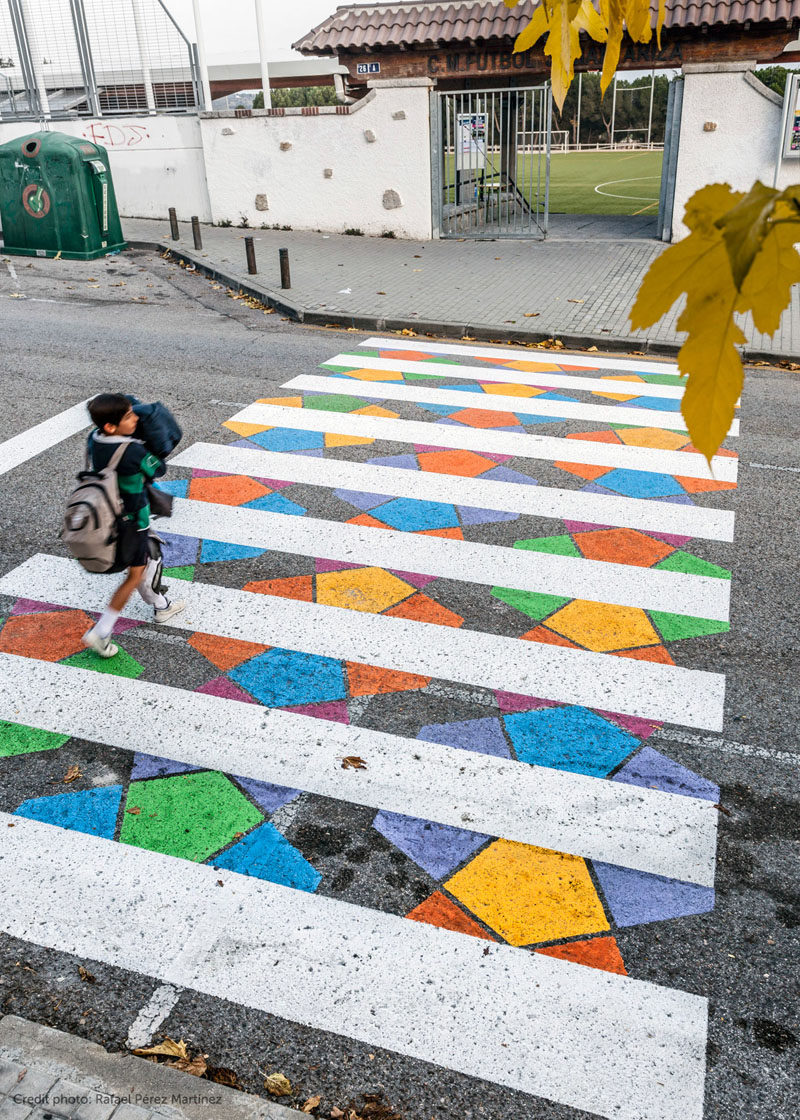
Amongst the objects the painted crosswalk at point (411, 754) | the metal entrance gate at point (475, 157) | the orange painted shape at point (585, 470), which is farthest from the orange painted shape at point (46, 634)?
the metal entrance gate at point (475, 157)

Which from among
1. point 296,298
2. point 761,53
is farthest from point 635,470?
point 761,53

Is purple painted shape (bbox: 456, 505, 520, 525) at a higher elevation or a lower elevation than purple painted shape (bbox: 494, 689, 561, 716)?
higher

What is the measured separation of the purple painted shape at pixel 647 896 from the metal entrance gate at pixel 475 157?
14825 millimetres

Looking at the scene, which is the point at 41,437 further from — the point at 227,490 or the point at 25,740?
the point at 25,740

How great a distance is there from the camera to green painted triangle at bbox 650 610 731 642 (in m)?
5.48

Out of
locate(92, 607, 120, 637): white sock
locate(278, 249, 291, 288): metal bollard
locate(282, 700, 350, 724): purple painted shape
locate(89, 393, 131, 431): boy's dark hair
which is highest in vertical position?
locate(89, 393, 131, 431): boy's dark hair

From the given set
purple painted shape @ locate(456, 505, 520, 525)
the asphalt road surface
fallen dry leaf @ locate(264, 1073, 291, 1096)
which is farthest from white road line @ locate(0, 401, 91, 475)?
fallen dry leaf @ locate(264, 1073, 291, 1096)

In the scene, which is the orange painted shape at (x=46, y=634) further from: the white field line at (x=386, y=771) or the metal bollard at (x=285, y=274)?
the metal bollard at (x=285, y=274)

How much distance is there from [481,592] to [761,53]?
46.1ft

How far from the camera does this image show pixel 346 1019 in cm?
319

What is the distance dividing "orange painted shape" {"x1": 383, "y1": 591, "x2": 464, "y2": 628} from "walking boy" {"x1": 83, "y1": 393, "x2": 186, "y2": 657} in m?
1.54

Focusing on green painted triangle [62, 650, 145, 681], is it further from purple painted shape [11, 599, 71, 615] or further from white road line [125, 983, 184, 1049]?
white road line [125, 983, 184, 1049]

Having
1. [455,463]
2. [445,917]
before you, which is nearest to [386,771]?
[445,917]

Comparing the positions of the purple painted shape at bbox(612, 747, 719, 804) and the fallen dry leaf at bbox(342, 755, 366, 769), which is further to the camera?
the fallen dry leaf at bbox(342, 755, 366, 769)
